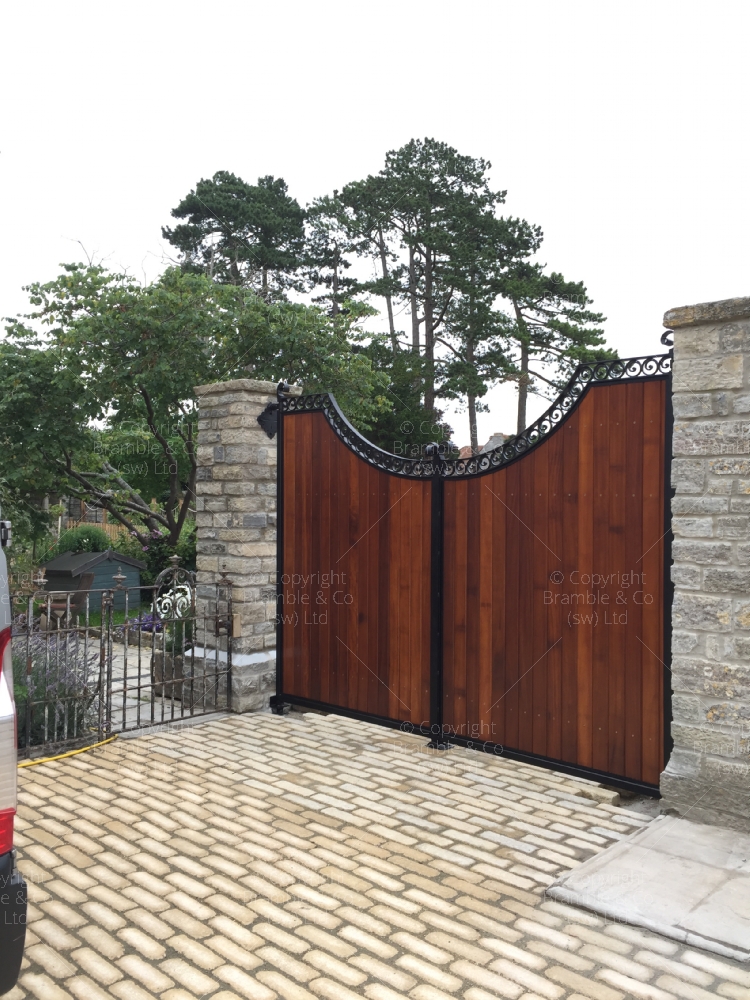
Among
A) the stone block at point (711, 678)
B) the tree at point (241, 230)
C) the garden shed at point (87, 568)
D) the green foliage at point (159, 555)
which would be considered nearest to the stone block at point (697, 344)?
the stone block at point (711, 678)

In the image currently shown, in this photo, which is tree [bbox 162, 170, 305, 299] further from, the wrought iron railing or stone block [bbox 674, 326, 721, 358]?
stone block [bbox 674, 326, 721, 358]

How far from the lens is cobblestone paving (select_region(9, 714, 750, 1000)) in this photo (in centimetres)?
306

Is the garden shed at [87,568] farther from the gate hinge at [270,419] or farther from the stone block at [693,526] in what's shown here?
the stone block at [693,526]

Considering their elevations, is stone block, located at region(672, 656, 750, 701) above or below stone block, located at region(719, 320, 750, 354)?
below

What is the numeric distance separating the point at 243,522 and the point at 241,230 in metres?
21.2

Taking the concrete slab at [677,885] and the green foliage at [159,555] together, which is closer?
the concrete slab at [677,885]

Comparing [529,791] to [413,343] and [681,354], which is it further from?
Answer: [413,343]

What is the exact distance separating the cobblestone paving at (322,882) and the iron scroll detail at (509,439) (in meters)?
2.08

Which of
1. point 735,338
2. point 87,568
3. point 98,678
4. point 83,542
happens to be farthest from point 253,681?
point 83,542

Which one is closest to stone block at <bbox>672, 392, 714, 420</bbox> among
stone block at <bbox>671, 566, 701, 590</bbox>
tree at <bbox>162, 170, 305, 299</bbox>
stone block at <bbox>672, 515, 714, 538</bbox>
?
stone block at <bbox>672, 515, 714, 538</bbox>

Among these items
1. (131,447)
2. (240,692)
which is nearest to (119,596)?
(131,447)

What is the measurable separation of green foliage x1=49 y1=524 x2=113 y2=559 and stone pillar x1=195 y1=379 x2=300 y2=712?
31.3 feet

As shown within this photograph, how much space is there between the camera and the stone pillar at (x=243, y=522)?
697cm

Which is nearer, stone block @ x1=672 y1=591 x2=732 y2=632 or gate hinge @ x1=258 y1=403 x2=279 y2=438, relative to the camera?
stone block @ x1=672 y1=591 x2=732 y2=632
